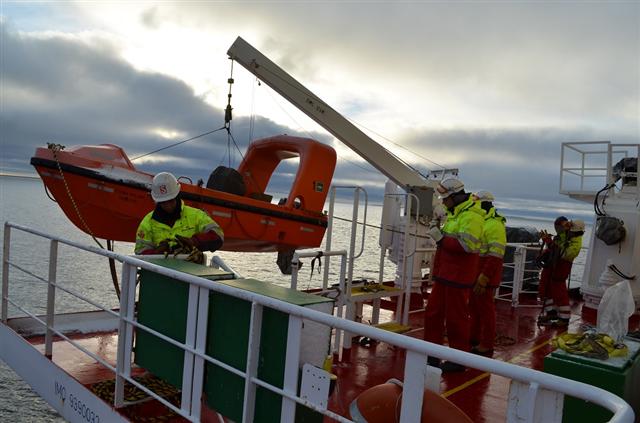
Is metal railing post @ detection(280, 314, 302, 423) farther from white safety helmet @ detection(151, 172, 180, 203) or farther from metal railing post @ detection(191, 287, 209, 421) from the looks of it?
white safety helmet @ detection(151, 172, 180, 203)

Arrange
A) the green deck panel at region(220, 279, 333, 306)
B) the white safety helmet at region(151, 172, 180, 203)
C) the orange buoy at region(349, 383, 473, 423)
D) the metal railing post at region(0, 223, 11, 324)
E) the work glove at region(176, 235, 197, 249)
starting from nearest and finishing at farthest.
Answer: the orange buoy at region(349, 383, 473, 423)
the green deck panel at region(220, 279, 333, 306)
the work glove at region(176, 235, 197, 249)
the white safety helmet at region(151, 172, 180, 203)
the metal railing post at region(0, 223, 11, 324)

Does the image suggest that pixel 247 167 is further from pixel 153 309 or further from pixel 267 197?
pixel 153 309

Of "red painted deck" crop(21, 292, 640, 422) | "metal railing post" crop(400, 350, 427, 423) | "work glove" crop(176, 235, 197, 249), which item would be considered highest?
"work glove" crop(176, 235, 197, 249)

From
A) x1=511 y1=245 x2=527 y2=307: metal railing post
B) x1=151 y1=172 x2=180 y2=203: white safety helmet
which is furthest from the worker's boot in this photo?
x1=151 y1=172 x2=180 y2=203: white safety helmet

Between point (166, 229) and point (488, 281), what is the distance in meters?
2.57

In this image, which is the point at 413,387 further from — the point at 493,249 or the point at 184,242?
the point at 493,249

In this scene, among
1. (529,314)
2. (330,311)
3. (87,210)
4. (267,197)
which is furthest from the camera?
(267,197)

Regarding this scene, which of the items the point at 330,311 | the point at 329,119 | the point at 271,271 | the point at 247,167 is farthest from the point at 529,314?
the point at 271,271

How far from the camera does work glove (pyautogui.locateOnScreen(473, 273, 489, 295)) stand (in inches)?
162

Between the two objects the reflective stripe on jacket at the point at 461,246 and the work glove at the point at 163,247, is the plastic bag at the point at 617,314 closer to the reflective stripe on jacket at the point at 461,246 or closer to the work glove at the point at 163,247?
the reflective stripe on jacket at the point at 461,246

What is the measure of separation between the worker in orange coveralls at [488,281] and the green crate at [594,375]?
166cm

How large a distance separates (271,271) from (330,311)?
18.9 meters

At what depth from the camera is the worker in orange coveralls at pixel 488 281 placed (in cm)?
419

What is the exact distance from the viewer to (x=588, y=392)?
113 cm
